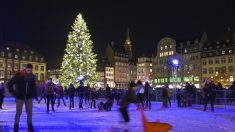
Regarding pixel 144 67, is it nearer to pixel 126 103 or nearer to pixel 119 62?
pixel 119 62

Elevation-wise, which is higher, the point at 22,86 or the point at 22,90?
the point at 22,86

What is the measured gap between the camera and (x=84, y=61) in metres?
45.7

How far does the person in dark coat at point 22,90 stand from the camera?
9906mm

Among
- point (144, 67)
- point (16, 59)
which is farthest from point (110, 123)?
point (144, 67)

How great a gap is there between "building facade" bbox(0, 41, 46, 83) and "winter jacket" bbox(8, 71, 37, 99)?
8347cm

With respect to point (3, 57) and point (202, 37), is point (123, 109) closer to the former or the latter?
point (3, 57)

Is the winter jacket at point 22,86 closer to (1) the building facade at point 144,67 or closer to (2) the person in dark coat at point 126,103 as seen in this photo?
(2) the person in dark coat at point 126,103

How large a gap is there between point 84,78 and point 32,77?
3512cm

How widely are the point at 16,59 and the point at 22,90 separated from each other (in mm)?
94096

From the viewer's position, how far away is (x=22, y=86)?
10000 millimetres

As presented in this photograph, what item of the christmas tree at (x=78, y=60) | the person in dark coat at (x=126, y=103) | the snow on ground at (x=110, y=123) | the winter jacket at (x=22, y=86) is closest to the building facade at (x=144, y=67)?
the christmas tree at (x=78, y=60)

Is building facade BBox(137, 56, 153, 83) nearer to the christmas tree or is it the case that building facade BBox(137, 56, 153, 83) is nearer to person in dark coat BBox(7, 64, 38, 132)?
the christmas tree

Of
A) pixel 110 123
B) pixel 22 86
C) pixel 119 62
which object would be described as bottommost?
pixel 110 123

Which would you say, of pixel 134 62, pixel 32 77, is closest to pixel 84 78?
pixel 32 77
